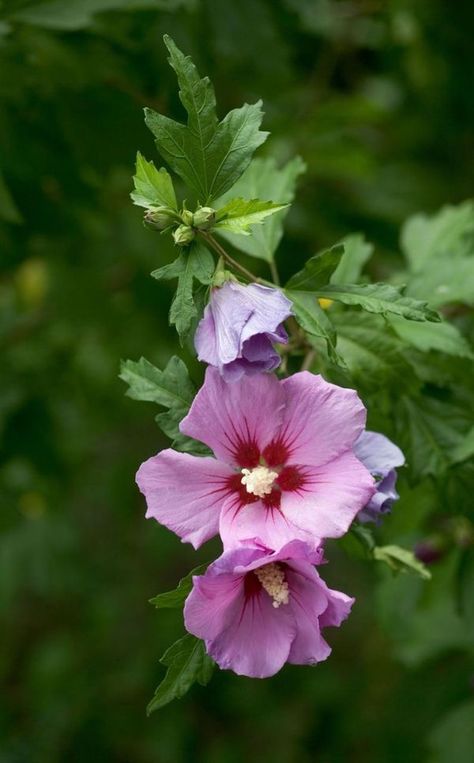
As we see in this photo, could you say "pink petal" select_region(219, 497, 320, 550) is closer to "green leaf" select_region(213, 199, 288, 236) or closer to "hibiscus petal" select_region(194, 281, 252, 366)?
"hibiscus petal" select_region(194, 281, 252, 366)

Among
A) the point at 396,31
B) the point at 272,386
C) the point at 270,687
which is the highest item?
the point at 272,386

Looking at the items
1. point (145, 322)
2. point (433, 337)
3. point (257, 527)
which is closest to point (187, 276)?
point (257, 527)

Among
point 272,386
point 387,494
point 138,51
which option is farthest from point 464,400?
point 138,51

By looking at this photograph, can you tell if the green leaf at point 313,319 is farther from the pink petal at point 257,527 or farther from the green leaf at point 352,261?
the green leaf at point 352,261

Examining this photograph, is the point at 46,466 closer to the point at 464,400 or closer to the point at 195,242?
the point at 464,400

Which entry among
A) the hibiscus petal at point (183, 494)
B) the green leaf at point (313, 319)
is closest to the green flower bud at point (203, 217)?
the green leaf at point (313, 319)

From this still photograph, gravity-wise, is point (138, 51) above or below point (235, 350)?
below
